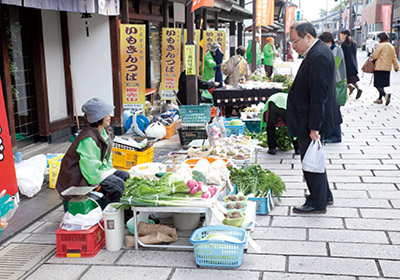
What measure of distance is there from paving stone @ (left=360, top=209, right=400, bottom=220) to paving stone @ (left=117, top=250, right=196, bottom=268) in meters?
2.27

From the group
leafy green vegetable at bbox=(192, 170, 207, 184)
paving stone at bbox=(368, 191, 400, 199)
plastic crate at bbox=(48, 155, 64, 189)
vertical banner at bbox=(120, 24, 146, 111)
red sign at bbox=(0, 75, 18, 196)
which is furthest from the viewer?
vertical banner at bbox=(120, 24, 146, 111)

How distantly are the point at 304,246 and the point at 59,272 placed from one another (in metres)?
2.41

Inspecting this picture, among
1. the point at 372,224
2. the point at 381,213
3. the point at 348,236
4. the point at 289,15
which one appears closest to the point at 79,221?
the point at 348,236

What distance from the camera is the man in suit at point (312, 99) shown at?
5086 millimetres

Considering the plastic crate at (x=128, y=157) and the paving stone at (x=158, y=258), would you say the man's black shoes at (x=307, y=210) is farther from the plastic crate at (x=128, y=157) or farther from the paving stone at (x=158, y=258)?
the plastic crate at (x=128, y=157)

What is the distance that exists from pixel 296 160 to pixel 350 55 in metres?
6.91

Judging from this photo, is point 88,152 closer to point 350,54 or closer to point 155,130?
point 155,130

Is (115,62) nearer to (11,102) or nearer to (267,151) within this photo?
(11,102)

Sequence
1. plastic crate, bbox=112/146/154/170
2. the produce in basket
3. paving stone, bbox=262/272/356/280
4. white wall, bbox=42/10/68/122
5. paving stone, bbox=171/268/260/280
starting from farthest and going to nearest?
white wall, bbox=42/10/68/122
plastic crate, bbox=112/146/154/170
the produce in basket
paving stone, bbox=171/268/260/280
paving stone, bbox=262/272/356/280

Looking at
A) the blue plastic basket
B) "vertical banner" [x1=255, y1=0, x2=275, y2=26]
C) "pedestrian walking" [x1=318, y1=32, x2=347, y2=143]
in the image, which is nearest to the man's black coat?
the blue plastic basket

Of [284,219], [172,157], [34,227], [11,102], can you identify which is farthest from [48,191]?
[284,219]

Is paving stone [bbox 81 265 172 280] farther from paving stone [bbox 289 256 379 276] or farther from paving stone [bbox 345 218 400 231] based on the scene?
paving stone [bbox 345 218 400 231]

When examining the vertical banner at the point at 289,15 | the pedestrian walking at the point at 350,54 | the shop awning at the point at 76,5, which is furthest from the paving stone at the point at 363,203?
the vertical banner at the point at 289,15

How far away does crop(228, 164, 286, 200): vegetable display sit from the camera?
5723 mm
